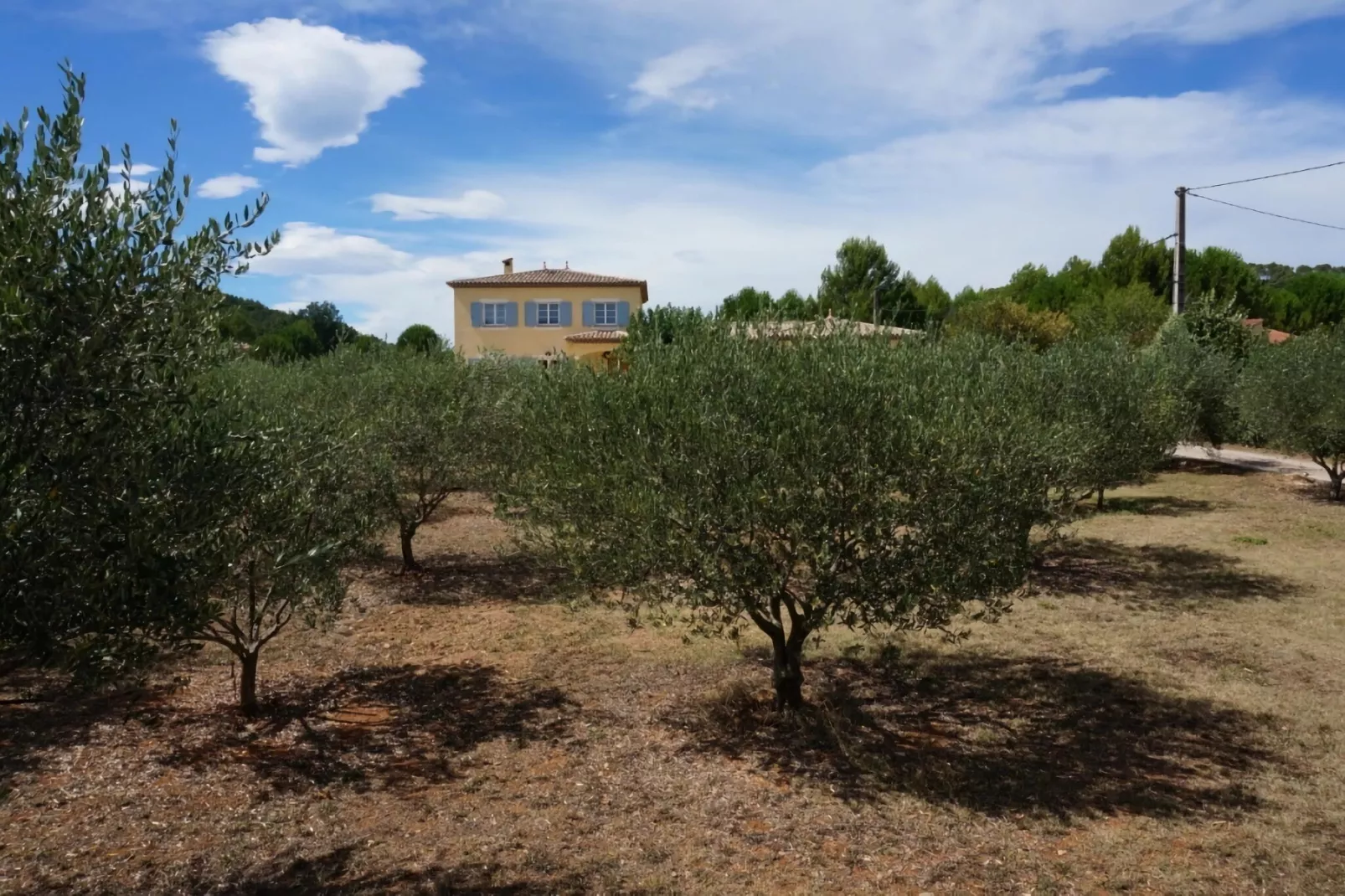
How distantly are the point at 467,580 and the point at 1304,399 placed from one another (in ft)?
66.5

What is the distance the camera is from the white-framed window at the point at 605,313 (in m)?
49.9

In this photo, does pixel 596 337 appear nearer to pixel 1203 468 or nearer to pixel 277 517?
pixel 1203 468

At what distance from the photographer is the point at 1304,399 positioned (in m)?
22.3

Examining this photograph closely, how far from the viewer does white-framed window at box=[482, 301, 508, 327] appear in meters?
50.0

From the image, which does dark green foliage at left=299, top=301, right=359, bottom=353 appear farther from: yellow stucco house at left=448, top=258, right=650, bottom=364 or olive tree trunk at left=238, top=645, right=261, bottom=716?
olive tree trunk at left=238, top=645, right=261, bottom=716

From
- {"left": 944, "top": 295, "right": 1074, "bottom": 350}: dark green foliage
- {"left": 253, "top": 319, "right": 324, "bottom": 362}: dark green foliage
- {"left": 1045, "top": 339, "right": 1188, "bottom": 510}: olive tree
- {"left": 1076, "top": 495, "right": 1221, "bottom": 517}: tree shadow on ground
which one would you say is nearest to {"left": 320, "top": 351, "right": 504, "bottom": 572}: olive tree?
{"left": 1045, "top": 339, "right": 1188, "bottom": 510}: olive tree

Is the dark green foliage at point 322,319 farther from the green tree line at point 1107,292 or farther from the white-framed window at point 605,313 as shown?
the green tree line at point 1107,292

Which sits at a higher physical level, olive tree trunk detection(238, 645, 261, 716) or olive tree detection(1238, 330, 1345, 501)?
olive tree detection(1238, 330, 1345, 501)

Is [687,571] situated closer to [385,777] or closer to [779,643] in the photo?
[779,643]

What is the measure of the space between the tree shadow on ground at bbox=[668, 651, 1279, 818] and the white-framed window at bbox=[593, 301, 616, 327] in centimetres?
3978

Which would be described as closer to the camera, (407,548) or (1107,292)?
(407,548)

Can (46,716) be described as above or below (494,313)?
below

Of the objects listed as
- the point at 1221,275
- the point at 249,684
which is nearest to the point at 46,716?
the point at 249,684

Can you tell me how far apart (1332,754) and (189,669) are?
12.9 m
